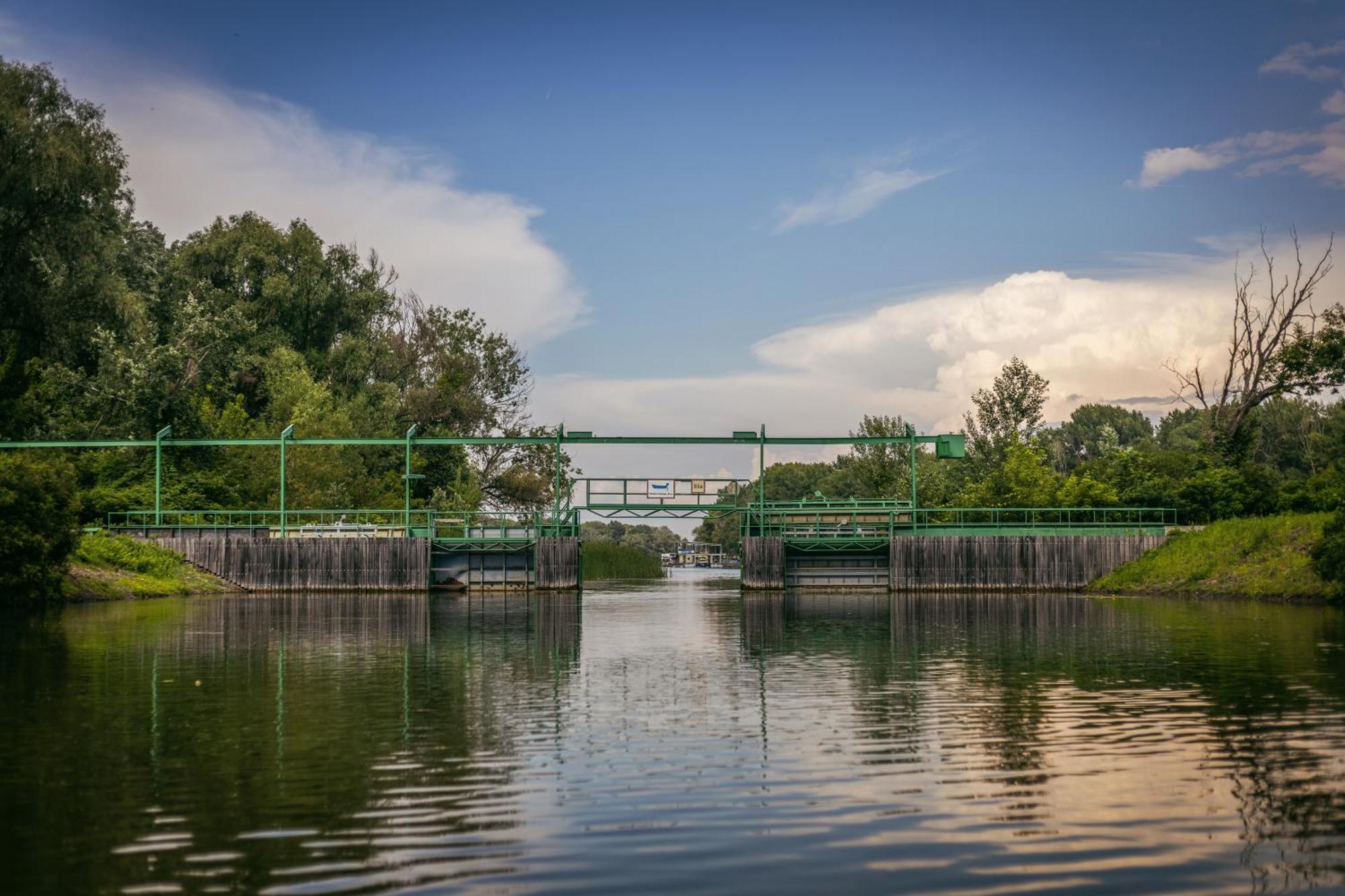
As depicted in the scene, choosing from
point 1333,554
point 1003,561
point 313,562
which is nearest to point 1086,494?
point 1003,561

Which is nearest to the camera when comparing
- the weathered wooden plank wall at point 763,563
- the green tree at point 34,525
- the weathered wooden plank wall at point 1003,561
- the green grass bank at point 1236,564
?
the green tree at point 34,525

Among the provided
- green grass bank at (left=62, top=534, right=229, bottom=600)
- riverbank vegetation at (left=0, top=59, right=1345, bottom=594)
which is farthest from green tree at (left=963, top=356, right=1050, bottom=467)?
green grass bank at (left=62, top=534, right=229, bottom=600)

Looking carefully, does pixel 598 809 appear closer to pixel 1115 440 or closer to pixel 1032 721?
pixel 1032 721

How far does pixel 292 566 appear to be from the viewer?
200 feet

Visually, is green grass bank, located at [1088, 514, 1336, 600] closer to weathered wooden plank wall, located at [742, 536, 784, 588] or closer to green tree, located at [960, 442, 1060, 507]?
weathered wooden plank wall, located at [742, 536, 784, 588]

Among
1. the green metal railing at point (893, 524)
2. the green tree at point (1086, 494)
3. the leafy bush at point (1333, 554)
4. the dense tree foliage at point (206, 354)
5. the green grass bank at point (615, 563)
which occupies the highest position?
the dense tree foliage at point (206, 354)

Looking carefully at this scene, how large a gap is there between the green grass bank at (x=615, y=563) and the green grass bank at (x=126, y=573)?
27202 mm

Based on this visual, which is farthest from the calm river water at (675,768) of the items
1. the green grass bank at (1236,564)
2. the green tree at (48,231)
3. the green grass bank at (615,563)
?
the green grass bank at (615,563)

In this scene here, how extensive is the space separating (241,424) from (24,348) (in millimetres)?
17056

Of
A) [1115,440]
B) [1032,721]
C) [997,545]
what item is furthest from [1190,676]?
[1115,440]

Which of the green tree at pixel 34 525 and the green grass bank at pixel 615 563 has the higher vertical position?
the green tree at pixel 34 525

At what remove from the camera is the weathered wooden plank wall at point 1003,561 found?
61.2 metres

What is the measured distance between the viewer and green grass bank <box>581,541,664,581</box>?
89875mm

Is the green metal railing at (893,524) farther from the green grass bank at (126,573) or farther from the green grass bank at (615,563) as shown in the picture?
the green grass bank at (126,573)
